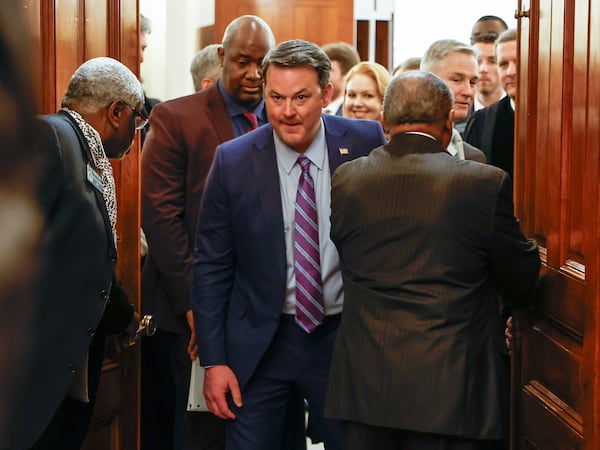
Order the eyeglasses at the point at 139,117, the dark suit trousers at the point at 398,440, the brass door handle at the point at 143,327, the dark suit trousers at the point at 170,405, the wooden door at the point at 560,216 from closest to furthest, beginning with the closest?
the wooden door at the point at 560,216
the dark suit trousers at the point at 398,440
the eyeglasses at the point at 139,117
the brass door handle at the point at 143,327
the dark suit trousers at the point at 170,405

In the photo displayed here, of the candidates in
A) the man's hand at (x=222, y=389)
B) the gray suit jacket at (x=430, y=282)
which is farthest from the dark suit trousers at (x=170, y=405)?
the gray suit jacket at (x=430, y=282)

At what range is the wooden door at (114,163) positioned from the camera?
2.49 metres

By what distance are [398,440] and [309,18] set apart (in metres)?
6.65

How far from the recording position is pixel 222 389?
8.84ft

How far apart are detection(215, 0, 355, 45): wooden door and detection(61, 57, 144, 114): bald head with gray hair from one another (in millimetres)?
6283

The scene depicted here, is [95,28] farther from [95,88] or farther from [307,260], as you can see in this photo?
[307,260]

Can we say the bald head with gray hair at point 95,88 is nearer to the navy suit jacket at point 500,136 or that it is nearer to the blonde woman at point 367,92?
the navy suit jacket at point 500,136

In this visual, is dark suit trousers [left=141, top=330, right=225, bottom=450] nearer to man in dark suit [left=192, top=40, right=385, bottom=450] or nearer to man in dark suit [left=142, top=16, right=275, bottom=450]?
man in dark suit [left=142, top=16, right=275, bottom=450]

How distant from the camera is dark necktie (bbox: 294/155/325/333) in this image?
260 cm

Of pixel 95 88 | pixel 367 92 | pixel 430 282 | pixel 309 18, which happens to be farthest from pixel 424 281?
pixel 309 18

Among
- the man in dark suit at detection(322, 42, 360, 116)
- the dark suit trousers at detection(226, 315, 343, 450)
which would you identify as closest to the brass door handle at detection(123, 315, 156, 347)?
the dark suit trousers at detection(226, 315, 343, 450)

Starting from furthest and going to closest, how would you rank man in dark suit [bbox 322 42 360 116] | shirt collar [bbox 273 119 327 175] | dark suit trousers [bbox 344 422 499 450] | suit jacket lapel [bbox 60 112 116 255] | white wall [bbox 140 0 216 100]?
white wall [bbox 140 0 216 100], man in dark suit [bbox 322 42 360 116], shirt collar [bbox 273 119 327 175], dark suit trousers [bbox 344 422 499 450], suit jacket lapel [bbox 60 112 116 255]

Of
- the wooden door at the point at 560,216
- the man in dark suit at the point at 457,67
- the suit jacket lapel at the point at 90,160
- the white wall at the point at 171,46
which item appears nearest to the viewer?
the wooden door at the point at 560,216

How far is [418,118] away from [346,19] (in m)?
6.43
